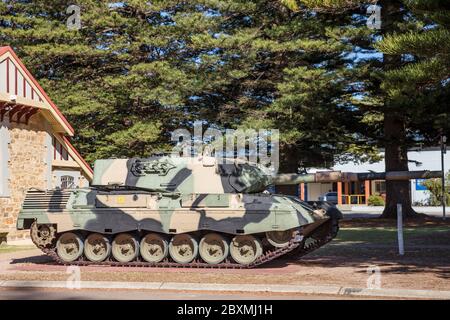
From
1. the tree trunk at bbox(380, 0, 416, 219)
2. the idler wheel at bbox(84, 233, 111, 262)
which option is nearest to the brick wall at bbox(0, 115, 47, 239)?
the idler wheel at bbox(84, 233, 111, 262)

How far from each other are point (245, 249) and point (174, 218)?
1.64 meters

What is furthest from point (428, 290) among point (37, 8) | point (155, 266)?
point (37, 8)

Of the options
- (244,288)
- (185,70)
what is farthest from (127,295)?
(185,70)

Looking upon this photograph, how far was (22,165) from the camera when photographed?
22.0 metres

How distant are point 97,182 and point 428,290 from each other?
8655 mm

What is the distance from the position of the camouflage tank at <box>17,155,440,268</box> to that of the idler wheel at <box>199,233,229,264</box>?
0.02m

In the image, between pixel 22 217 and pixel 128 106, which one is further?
pixel 128 106

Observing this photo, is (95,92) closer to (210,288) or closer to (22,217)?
(22,217)

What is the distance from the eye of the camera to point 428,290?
975 cm

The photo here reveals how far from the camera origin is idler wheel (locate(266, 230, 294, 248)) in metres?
13.5

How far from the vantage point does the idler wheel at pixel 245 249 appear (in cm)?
1357
